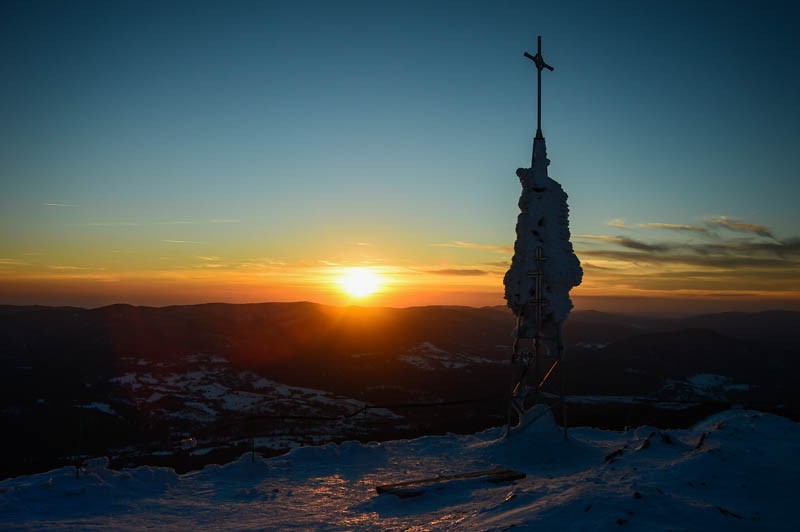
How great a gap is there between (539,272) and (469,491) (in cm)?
869

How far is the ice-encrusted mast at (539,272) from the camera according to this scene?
62.6ft

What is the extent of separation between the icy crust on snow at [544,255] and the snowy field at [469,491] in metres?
4.56

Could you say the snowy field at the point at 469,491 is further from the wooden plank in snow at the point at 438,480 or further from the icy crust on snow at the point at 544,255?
the icy crust on snow at the point at 544,255

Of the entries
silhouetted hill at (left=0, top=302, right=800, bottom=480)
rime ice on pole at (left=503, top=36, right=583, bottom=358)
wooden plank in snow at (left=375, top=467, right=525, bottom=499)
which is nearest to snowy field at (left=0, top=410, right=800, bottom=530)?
wooden plank in snow at (left=375, top=467, right=525, bottom=499)

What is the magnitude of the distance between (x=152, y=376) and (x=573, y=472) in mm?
81409

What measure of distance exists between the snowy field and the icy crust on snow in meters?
4.56

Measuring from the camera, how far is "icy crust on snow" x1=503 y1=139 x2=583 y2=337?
19.1 meters

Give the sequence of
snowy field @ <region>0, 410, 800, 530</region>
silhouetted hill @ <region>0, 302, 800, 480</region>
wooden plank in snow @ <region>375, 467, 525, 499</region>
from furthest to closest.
→ silhouetted hill @ <region>0, 302, 800, 480</region>
wooden plank in snow @ <region>375, 467, 525, 499</region>
snowy field @ <region>0, 410, 800, 530</region>

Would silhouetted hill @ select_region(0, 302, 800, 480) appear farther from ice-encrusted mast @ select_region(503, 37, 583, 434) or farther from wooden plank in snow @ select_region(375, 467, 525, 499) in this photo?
wooden plank in snow @ select_region(375, 467, 525, 499)

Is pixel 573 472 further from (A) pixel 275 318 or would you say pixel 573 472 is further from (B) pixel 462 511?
(A) pixel 275 318

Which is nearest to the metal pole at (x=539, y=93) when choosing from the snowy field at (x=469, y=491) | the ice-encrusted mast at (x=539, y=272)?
the ice-encrusted mast at (x=539, y=272)

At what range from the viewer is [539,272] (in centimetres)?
1908

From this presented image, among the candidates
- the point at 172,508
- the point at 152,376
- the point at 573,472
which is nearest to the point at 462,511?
the point at 573,472

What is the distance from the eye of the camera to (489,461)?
16734 mm
